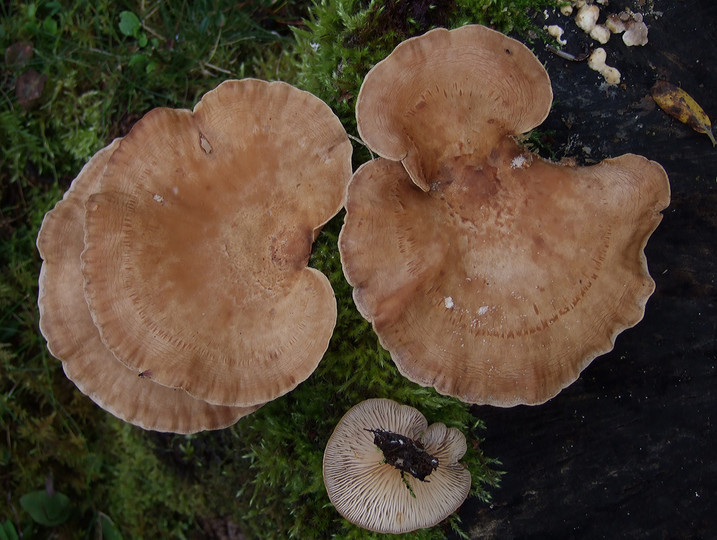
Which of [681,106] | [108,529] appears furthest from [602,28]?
[108,529]

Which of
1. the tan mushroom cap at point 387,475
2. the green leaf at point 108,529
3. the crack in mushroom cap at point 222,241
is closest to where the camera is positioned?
the crack in mushroom cap at point 222,241

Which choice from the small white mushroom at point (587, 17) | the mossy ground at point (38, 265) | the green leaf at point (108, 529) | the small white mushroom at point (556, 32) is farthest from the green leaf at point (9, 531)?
the small white mushroom at point (587, 17)

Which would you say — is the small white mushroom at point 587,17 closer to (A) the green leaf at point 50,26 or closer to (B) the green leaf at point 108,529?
(A) the green leaf at point 50,26

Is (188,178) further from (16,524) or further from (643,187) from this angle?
(16,524)

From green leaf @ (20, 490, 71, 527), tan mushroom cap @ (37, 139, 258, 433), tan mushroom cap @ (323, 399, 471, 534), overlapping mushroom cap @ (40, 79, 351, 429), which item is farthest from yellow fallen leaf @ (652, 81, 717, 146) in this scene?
green leaf @ (20, 490, 71, 527)

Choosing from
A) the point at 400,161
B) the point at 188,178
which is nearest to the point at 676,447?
the point at 400,161
